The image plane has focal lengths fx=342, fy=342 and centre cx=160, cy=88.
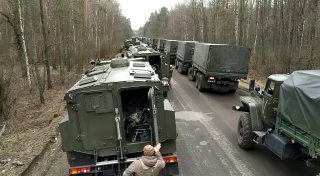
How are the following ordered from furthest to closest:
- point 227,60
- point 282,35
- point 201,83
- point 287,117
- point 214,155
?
point 282,35 < point 201,83 < point 227,60 < point 214,155 < point 287,117

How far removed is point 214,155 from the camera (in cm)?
901

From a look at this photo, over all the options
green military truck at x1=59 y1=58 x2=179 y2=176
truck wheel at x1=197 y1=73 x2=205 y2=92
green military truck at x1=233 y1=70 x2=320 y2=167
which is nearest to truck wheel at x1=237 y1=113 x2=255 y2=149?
green military truck at x1=233 y1=70 x2=320 y2=167

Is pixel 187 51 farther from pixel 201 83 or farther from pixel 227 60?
pixel 227 60

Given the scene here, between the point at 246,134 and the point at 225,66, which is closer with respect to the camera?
the point at 246,134

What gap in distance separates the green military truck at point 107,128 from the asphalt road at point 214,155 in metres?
1.66

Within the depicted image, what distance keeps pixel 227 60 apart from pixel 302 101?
35.0 feet

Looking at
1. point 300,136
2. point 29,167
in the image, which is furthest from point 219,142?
point 29,167

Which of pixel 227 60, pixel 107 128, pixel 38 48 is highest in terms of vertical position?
pixel 38 48

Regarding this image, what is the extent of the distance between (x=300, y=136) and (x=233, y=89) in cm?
1107

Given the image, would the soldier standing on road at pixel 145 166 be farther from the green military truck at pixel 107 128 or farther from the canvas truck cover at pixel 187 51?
the canvas truck cover at pixel 187 51

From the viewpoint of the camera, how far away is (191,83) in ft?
71.5

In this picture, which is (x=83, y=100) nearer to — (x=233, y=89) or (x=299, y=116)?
(x=299, y=116)

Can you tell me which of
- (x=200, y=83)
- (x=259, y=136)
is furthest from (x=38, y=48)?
(x=259, y=136)

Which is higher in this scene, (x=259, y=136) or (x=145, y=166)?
(x=145, y=166)
